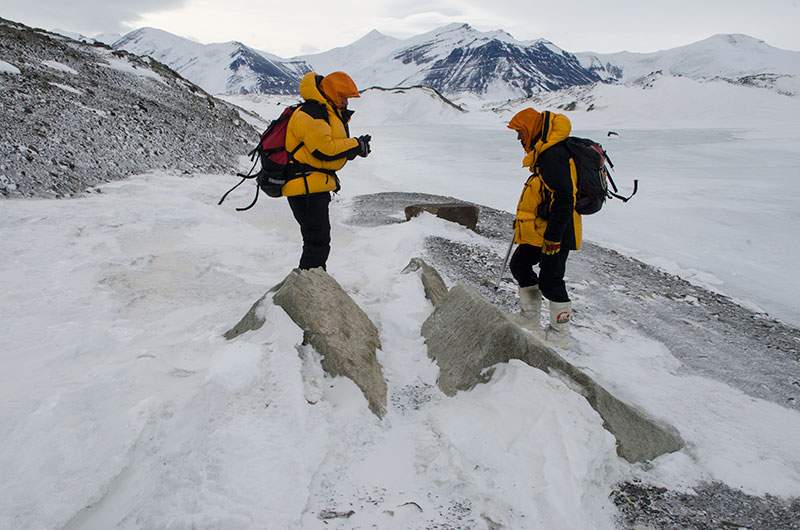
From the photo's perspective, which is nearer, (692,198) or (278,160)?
(278,160)

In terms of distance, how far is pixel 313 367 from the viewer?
2518 mm

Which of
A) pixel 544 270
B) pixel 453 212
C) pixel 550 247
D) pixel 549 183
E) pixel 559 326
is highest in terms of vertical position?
pixel 549 183

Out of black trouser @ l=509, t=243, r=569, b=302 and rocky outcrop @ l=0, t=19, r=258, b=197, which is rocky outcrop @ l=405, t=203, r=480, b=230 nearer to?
black trouser @ l=509, t=243, r=569, b=302

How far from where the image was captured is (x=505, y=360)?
8.66ft

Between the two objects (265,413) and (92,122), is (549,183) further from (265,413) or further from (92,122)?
(92,122)

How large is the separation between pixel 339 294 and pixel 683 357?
2883 mm

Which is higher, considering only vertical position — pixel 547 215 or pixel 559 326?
pixel 547 215

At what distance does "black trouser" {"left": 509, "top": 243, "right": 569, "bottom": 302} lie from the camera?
3.56 meters

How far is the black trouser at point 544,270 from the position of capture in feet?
11.7

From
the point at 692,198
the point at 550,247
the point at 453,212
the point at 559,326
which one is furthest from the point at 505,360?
the point at 692,198

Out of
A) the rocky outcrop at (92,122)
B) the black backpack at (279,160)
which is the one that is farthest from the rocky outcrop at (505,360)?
the rocky outcrop at (92,122)

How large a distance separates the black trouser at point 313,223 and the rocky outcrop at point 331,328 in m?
0.61

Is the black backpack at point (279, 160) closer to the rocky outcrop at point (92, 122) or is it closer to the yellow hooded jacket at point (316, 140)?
the yellow hooded jacket at point (316, 140)

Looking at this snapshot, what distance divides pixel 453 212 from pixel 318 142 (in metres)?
3.96
